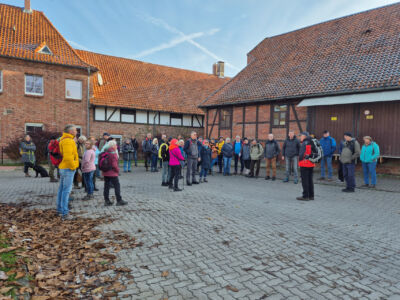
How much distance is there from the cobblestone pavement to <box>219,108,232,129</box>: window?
11.3m

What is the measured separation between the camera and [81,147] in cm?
817

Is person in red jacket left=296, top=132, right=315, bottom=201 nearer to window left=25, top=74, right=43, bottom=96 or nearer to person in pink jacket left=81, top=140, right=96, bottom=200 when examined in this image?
person in pink jacket left=81, top=140, right=96, bottom=200

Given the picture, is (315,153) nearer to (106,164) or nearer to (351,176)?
(351,176)

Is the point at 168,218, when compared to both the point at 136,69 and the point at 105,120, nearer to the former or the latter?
the point at 105,120

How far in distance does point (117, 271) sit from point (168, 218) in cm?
220

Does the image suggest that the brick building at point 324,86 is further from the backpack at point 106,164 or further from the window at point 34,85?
the window at point 34,85

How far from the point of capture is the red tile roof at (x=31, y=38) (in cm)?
1780

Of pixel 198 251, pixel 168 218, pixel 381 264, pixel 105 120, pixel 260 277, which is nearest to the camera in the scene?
pixel 260 277

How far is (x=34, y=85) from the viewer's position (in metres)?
18.3

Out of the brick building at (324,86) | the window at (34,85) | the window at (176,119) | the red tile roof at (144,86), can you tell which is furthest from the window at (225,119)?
the window at (34,85)

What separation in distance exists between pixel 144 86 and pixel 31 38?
340 inches

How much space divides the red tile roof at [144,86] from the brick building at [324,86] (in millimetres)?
5208

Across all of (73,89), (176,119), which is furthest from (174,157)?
(176,119)

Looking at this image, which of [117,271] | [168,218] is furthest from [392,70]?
[117,271]
